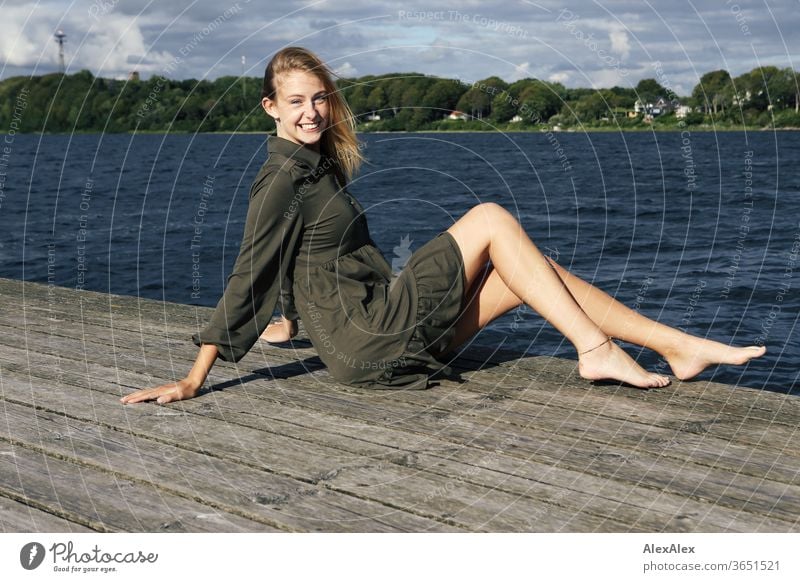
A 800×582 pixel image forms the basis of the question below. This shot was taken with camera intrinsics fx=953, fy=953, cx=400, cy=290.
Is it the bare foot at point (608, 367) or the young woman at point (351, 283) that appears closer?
the young woman at point (351, 283)

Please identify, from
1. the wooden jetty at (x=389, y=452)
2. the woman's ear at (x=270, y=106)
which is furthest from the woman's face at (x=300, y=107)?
the wooden jetty at (x=389, y=452)

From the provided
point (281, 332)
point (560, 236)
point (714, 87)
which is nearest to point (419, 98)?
point (281, 332)

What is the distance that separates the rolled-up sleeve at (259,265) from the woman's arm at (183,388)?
9 centimetres

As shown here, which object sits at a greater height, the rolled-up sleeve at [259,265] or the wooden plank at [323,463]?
the rolled-up sleeve at [259,265]

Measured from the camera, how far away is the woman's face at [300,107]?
389 centimetres

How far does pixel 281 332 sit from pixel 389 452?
5.72 ft

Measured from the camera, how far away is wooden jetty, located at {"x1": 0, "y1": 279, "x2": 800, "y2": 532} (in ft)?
9.23

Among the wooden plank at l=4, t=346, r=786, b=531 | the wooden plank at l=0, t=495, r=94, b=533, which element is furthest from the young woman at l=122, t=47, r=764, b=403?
the wooden plank at l=0, t=495, r=94, b=533

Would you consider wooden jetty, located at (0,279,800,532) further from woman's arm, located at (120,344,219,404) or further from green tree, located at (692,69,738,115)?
green tree, located at (692,69,738,115)

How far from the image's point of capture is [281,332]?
4918 mm

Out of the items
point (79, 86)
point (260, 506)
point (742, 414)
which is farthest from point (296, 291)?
point (79, 86)

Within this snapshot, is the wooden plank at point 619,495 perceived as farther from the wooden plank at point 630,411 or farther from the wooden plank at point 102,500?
the wooden plank at point 102,500

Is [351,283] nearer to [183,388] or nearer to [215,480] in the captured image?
[183,388]

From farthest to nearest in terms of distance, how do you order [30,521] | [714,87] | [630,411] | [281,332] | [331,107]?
1. [714,87]
2. [281,332]
3. [331,107]
4. [630,411]
5. [30,521]
